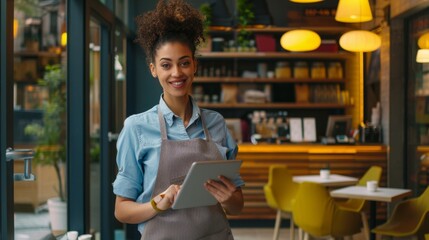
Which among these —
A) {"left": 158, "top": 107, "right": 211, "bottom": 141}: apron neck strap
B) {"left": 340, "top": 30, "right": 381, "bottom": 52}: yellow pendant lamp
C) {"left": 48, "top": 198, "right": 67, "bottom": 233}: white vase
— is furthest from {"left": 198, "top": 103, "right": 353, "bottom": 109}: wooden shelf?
{"left": 158, "top": 107, "right": 211, "bottom": 141}: apron neck strap

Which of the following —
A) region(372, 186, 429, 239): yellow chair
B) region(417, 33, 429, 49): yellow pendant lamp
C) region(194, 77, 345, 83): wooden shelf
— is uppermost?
region(417, 33, 429, 49): yellow pendant lamp

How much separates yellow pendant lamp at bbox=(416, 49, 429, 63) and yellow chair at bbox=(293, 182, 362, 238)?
1.94 meters

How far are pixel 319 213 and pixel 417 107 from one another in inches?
81.9

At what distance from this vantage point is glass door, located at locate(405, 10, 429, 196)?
6.69m

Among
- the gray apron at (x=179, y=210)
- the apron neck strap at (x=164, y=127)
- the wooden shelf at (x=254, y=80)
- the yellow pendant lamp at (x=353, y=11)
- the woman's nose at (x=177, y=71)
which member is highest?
the yellow pendant lamp at (x=353, y=11)

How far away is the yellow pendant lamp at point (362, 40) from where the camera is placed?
756cm

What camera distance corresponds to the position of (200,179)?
1908mm

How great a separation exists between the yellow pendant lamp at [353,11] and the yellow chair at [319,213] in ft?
8.00

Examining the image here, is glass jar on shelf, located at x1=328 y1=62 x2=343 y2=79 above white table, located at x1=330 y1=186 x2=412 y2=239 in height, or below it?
above

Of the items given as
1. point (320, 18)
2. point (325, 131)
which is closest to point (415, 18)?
point (320, 18)

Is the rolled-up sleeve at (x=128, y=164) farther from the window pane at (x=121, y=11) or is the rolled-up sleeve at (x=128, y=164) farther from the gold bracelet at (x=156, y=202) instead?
the window pane at (x=121, y=11)

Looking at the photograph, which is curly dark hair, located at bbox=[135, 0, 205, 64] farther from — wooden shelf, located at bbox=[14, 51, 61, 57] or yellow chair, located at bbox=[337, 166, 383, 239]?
yellow chair, located at bbox=[337, 166, 383, 239]

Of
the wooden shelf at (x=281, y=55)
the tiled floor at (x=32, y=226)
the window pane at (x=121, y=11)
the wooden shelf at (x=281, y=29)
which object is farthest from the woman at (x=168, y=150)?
the wooden shelf at (x=281, y=55)

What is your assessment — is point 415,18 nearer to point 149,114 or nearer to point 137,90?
point 137,90
